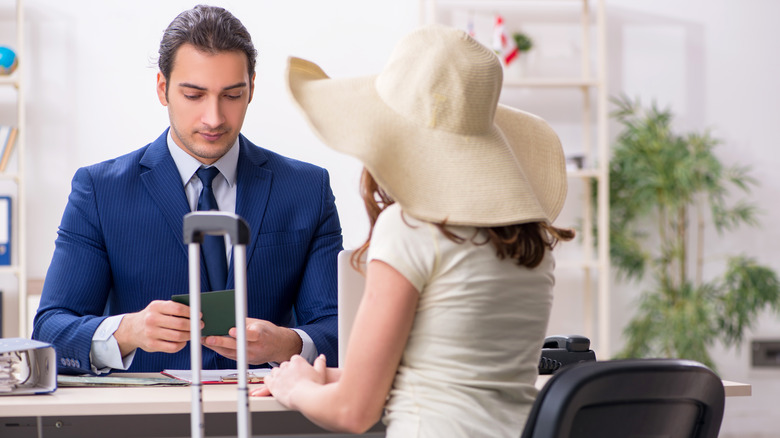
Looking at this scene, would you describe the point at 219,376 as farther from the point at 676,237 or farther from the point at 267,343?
the point at 676,237

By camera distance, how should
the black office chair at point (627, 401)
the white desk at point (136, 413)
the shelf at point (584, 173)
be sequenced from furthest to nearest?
the shelf at point (584, 173) → the white desk at point (136, 413) → the black office chair at point (627, 401)

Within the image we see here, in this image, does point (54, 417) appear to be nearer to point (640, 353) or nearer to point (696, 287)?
point (640, 353)

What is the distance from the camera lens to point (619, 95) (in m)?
4.42

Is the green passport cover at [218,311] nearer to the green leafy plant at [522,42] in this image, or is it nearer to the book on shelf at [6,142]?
the book on shelf at [6,142]

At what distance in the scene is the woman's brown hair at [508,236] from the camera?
1.18 meters

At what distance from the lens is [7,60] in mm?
3820

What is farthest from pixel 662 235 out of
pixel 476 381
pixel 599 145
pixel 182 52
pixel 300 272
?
pixel 476 381

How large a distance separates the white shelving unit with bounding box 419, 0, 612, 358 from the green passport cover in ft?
9.28

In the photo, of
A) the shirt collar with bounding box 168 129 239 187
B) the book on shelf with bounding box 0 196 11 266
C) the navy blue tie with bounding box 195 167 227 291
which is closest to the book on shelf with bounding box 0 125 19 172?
the book on shelf with bounding box 0 196 11 266

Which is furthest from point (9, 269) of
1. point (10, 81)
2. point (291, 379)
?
point (291, 379)

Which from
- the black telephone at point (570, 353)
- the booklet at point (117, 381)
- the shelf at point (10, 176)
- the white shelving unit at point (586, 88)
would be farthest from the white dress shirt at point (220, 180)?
the white shelving unit at point (586, 88)

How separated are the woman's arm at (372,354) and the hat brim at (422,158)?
111 mm

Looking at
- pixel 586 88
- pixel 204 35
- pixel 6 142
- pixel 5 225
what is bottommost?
pixel 5 225

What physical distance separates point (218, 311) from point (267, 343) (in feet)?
0.88
